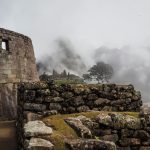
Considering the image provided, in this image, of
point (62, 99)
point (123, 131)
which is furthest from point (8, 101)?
point (123, 131)

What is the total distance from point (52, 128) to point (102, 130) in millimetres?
1181

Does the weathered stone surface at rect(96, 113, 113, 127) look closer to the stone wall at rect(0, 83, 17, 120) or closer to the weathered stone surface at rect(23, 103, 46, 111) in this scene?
the weathered stone surface at rect(23, 103, 46, 111)

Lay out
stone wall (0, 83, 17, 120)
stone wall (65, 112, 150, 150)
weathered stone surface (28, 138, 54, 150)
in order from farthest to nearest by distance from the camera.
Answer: stone wall (0, 83, 17, 120)
stone wall (65, 112, 150, 150)
weathered stone surface (28, 138, 54, 150)

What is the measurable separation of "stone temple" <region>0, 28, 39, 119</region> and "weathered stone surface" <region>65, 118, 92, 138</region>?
12694 millimetres

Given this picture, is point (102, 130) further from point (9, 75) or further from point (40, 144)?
point (9, 75)

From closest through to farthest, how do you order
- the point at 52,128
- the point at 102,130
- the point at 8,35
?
the point at 52,128 → the point at 102,130 → the point at 8,35

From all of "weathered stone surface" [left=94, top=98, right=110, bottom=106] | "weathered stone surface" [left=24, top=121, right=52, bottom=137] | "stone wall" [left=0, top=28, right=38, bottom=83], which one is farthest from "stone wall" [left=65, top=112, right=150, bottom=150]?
"stone wall" [left=0, top=28, right=38, bottom=83]

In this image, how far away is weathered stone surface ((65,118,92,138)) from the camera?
6.44 metres

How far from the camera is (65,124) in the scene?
6.94 m

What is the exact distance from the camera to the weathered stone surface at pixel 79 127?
6438 millimetres

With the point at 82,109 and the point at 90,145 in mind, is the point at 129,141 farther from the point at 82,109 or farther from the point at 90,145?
the point at 90,145

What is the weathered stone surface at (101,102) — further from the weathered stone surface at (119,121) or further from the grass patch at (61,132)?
the weathered stone surface at (119,121)

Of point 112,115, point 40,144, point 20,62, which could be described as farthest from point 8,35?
point 40,144

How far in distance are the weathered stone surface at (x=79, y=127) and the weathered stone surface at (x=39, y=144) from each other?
0.94 m
